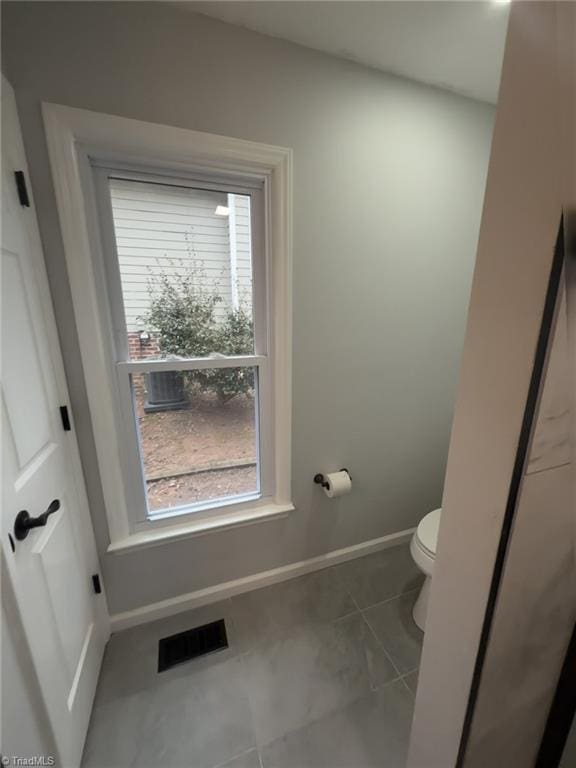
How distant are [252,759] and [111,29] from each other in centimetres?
243

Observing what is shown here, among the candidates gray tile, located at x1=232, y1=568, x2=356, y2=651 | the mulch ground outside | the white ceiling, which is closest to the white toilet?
gray tile, located at x1=232, y1=568, x2=356, y2=651

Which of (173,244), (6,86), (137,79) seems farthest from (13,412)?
(137,79)

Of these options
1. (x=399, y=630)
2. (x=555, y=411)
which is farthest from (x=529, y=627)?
(x=399, y=630)

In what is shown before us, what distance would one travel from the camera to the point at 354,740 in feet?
3.54

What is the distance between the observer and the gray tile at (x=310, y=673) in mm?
1149

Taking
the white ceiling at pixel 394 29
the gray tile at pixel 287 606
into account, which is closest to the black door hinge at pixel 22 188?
the white ceiling at pixel 394 29

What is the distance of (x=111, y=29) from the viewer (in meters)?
0.96

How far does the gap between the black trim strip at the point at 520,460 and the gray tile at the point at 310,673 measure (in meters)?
0.80

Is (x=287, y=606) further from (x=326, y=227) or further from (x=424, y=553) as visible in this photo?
(x=326, y=227)

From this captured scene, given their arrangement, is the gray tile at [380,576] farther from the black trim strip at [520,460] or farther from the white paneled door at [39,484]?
→ the white paneled door at [39,484]

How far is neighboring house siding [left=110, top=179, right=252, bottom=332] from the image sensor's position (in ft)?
3.84

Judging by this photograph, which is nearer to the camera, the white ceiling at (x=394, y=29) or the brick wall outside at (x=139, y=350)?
the white ceiling at (x=394, y=29)

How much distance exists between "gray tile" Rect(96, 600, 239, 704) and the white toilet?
880 millimetres

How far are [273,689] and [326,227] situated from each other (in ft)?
6.31
